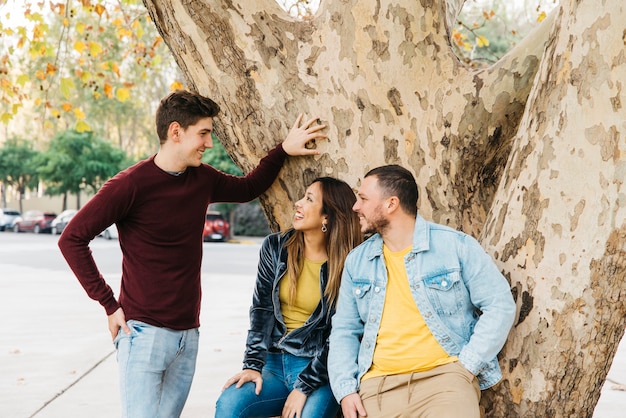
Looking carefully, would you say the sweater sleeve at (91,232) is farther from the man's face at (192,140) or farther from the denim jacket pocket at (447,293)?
the denim jacket pocket at (447,293)

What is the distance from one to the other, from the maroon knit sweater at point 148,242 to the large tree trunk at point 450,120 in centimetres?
62

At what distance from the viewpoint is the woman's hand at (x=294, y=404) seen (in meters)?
3.81

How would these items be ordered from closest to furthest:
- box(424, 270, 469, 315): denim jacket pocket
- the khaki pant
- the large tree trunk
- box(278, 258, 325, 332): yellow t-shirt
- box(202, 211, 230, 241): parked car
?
the large tree trunk
the khaki pant
box(424, 270, 469, 315): denim jacket pocket
box(278, 258, 325, 332): yellow t-shirt
box(202, 211, 230, 241): parked car

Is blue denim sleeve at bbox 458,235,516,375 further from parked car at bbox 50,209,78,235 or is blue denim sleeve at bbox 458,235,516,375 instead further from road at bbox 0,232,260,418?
parked car at bbox 50,209,78,235

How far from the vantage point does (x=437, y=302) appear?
349cm

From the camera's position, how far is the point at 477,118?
13.1 feet

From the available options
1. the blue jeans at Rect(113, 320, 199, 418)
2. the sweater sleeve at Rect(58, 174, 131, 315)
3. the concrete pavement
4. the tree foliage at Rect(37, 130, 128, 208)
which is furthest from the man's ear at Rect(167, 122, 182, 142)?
the tree foliage at Rect(37, 130, 128, 208)

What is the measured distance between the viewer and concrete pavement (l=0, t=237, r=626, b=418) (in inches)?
268

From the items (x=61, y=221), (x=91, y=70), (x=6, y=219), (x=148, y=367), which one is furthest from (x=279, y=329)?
(x=6, y=219)

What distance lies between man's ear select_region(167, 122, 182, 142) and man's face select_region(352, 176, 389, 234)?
902 millimetres

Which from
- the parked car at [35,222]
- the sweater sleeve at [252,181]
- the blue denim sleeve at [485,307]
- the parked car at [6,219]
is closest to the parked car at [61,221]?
the parked car at [35,222]

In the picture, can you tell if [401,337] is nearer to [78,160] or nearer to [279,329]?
[279,329]

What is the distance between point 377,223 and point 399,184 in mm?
204

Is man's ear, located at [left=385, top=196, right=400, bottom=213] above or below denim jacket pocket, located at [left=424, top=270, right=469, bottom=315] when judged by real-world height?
above
